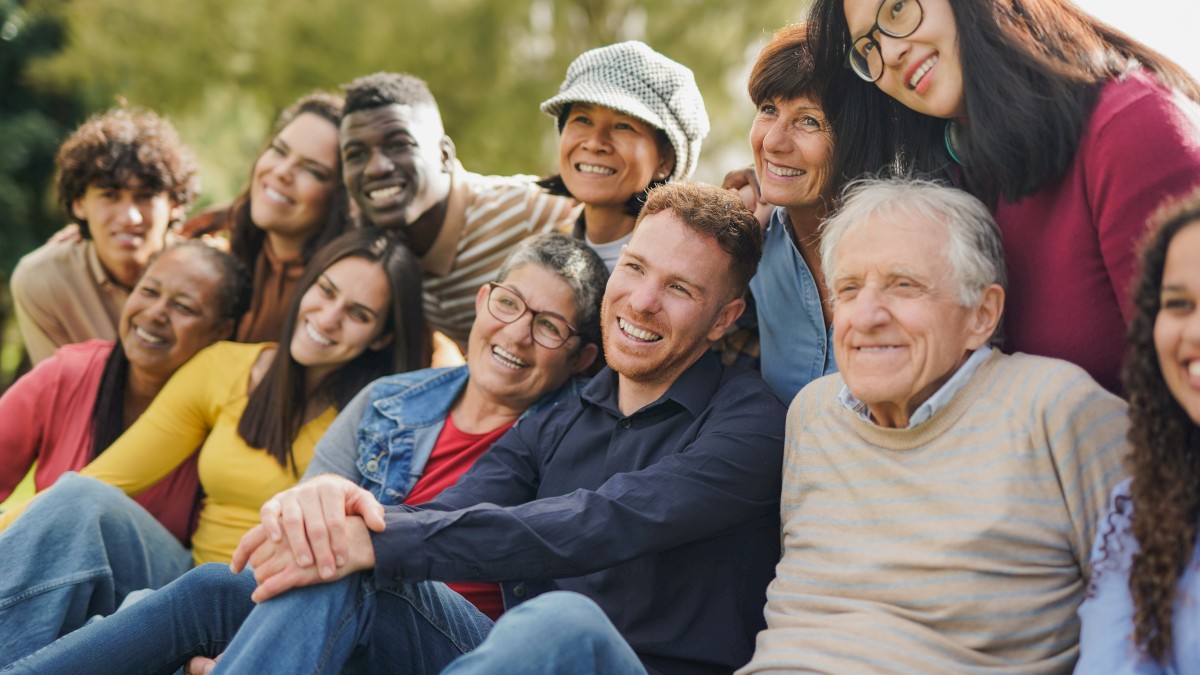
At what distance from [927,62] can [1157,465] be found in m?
1.08

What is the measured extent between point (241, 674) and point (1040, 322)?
181 cm

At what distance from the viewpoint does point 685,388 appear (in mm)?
2939

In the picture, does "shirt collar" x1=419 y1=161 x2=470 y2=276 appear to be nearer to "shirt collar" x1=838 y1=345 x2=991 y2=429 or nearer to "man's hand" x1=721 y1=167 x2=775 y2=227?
"man's hand" x1=721 y1=167 x2=775 y2=227

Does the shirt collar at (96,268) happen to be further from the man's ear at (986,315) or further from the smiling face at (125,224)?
the man's ear at (986,315)

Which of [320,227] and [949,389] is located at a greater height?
[320,227]

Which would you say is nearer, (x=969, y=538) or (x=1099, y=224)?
(x=969, y=538)

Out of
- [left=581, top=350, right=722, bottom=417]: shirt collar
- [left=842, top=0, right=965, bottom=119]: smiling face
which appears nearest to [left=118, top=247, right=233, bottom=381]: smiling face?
[left=581, top=350, right=722, bottom=417]: shirt collar

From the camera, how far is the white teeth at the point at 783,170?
3242 mm

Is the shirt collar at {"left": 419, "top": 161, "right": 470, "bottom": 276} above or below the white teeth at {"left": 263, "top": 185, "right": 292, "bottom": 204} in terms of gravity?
below

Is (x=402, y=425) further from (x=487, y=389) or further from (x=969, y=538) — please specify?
(x=969, y=538)

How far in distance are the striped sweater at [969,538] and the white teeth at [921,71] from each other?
2.27 ft

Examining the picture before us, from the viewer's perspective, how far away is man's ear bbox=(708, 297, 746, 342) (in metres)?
3.07

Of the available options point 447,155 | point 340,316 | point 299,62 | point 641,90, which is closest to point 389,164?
point 447,155

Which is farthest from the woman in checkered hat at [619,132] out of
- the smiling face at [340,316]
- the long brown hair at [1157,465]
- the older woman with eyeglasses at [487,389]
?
the long brown hair at [1157,465]
